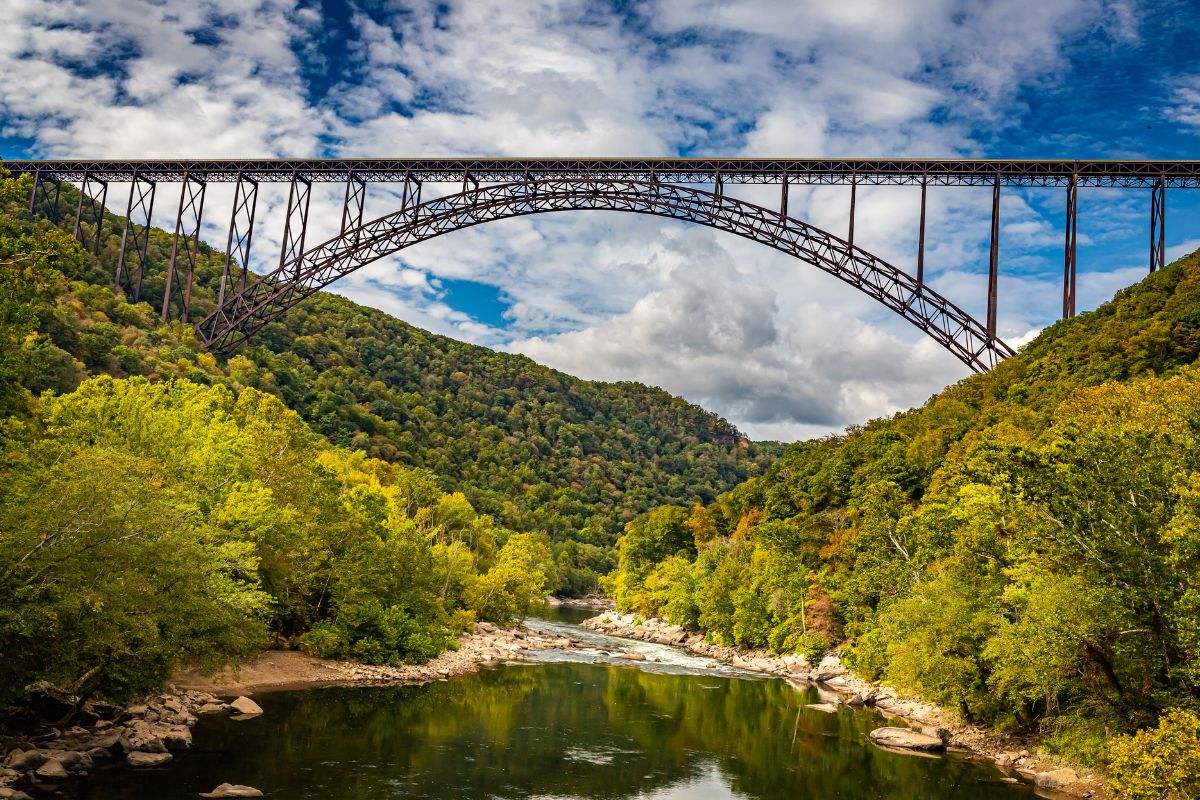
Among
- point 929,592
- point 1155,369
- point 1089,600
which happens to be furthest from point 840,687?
point 1089,600

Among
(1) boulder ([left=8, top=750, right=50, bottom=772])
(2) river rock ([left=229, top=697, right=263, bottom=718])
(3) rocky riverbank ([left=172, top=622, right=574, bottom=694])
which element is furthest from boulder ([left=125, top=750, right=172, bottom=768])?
(2) river rock ([left=229, top=697, right=263, bottom=718])

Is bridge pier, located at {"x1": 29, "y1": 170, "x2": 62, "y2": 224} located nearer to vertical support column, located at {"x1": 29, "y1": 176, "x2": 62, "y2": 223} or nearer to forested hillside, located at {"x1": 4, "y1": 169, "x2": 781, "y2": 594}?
vertical support column, located at {"x1": 29, "y1": 176, "x2": 62, "y2": 223}

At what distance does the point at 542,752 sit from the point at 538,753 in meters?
0.19

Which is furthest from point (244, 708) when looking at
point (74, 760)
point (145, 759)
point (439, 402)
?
point (439, 402)

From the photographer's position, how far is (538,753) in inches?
1023

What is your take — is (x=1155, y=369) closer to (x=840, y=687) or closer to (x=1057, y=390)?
(x=1057, y=390)

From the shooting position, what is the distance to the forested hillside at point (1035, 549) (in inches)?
838

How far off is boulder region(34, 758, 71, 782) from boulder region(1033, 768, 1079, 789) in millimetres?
24325

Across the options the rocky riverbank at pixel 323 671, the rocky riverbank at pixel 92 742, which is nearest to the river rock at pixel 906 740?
the rocky riverbank at pixel 323 671

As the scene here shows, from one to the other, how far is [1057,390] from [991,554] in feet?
63.7

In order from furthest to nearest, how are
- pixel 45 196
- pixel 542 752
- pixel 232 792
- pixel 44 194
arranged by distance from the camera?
pixel 44 194 < pixel 45 196 < pixel 542 752 < pixel 232 792

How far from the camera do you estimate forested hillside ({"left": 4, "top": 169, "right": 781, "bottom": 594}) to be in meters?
55.8

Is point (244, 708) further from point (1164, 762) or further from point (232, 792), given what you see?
point (1164, 762)

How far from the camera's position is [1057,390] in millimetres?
44969
